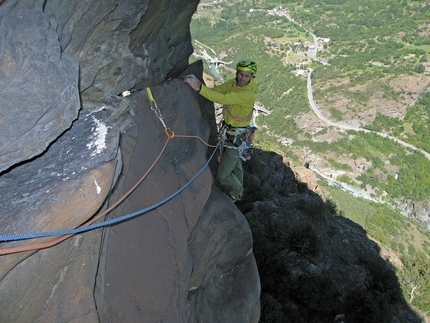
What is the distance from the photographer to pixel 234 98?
17.1ft

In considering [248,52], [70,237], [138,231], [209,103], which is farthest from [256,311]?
[248,52]

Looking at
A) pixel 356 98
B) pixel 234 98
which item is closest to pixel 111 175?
pixel 234 98

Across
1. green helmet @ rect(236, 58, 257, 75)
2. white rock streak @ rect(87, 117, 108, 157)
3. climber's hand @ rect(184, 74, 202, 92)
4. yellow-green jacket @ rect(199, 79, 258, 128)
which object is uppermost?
white rock streak @ rect(87, 117, 108, 157)

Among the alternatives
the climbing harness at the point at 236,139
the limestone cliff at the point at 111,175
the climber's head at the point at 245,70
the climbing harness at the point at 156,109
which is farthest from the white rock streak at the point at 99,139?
the climbing harness at the point at 236,139

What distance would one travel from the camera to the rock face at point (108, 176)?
2.51 m

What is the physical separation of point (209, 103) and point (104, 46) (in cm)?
263

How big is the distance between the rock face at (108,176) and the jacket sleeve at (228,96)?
0.38 metres

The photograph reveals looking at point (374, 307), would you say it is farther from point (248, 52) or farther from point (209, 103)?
point (248, 52)

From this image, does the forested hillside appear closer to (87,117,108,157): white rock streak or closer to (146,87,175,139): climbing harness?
(146,87,175,139): climbing harness

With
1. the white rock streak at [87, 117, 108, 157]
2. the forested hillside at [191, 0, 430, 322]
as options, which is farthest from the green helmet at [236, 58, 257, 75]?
the forested hillside at [191, 0, 430, 322]

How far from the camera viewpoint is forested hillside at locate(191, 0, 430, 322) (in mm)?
32188

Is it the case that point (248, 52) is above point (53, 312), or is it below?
below

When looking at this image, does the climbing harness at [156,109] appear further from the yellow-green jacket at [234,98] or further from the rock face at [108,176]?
the yellow-green jacket at [234,98]

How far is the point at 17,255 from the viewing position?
7.51 ft
